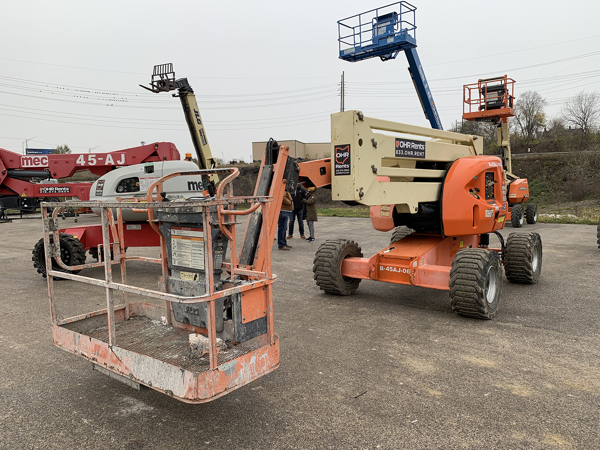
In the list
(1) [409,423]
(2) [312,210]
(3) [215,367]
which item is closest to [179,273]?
(3) [215,367]

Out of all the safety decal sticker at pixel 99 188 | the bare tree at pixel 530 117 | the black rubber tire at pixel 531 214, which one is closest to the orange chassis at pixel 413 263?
the safety decal sticker at pixel 99 188

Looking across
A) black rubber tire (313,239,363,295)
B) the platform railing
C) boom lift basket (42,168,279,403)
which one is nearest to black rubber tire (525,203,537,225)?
black rubber tire (313,239,363,295)

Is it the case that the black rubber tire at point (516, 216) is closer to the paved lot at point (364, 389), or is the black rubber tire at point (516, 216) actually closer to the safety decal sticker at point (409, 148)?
the paved lot at point (364, 389)

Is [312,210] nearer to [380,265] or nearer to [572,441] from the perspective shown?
[380,265]

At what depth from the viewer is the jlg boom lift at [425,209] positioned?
5.24 m

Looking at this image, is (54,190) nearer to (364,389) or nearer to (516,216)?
(364,389)

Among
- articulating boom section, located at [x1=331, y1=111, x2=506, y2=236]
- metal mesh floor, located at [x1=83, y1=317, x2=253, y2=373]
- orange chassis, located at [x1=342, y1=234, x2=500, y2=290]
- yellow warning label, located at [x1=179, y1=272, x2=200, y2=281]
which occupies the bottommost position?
metal mesh floor, located at [x1=83, y1=317, x2=253, y2=373]

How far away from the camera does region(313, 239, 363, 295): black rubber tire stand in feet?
21.7

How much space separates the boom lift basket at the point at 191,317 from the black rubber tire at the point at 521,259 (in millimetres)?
4918

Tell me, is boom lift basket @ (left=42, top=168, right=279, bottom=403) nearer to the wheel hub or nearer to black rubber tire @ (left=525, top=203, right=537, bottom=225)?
the wheel hub

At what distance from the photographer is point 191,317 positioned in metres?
3.93

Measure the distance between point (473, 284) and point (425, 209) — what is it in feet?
4.89

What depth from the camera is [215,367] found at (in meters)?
2.98

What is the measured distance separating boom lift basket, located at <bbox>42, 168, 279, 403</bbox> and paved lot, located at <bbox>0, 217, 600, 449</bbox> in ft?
1.20
